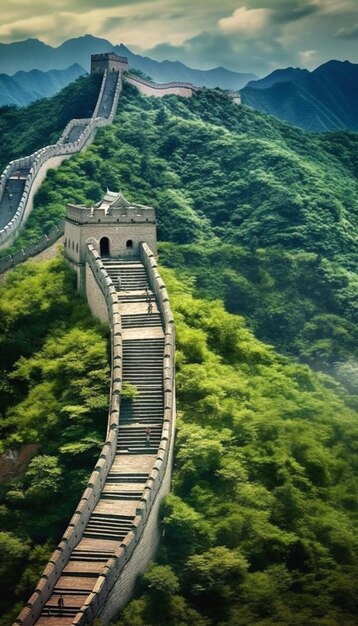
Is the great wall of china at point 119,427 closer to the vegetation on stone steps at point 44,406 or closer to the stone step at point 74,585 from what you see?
the stone step at point 74,585

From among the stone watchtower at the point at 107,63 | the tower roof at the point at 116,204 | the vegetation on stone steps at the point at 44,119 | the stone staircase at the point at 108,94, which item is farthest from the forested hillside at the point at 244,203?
the tower roof at the point at 116,204

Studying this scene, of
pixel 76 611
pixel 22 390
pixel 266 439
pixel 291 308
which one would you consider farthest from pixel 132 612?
pixel 291 308

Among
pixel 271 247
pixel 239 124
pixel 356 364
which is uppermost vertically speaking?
pixel 239 124

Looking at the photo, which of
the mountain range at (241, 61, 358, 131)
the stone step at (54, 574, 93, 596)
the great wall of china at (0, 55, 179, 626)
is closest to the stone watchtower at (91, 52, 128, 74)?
the great wall of china at (0, 55, 179, 626)

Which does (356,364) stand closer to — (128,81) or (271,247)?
(271,247)

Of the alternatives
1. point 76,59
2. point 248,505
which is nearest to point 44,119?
point 76,59

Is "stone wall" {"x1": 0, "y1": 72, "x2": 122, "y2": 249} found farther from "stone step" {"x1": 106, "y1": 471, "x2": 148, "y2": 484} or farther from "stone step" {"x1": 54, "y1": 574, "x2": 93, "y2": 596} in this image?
"stone step" {"x1": 54, "y1": 574, "x2": 93, "y2": 596}
